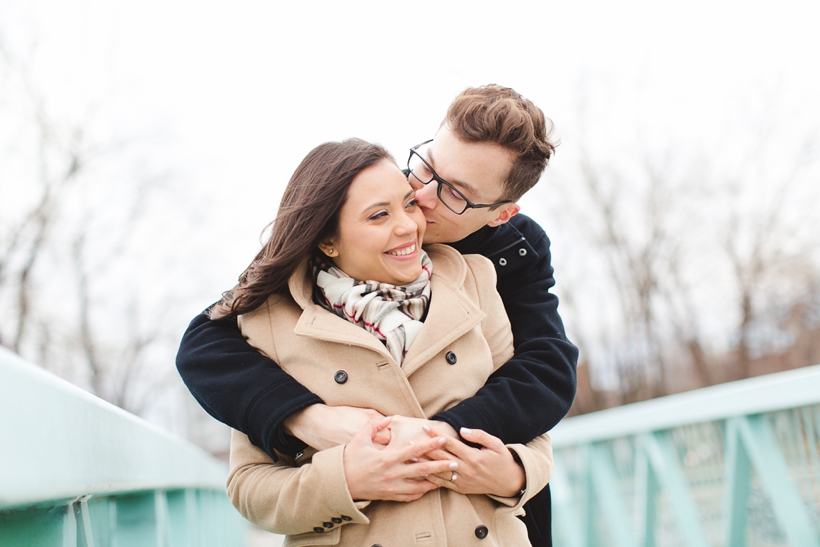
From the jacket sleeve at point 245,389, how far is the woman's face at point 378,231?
38 cm

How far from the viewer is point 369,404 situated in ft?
6.37

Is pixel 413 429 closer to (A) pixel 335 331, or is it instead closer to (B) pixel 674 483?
(A) pixel 335 331

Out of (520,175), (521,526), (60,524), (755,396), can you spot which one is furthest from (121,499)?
(755,396)

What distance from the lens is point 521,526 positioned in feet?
6.87

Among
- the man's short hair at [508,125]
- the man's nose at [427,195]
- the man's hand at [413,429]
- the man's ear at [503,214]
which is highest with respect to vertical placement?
the man's short hair at [508,125]

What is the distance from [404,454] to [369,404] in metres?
0.21

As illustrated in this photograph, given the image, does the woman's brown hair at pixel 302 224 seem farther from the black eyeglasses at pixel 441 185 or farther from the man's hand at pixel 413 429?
the man's hand at pixel 413 429

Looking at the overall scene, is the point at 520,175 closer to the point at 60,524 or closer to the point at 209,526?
the point at 60,524

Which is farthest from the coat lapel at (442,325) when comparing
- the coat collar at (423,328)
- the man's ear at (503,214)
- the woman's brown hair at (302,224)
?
the man's ear at (503,214)

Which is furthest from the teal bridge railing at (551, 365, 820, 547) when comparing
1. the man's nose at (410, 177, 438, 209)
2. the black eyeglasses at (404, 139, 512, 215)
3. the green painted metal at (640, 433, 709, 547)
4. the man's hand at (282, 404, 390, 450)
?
the man's hand at (282, 404, 390, 450)

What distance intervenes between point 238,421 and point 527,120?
138 cm

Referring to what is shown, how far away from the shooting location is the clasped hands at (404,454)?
5.81 feet

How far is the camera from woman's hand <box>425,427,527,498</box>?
5.94ft

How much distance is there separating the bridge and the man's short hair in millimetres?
1040
